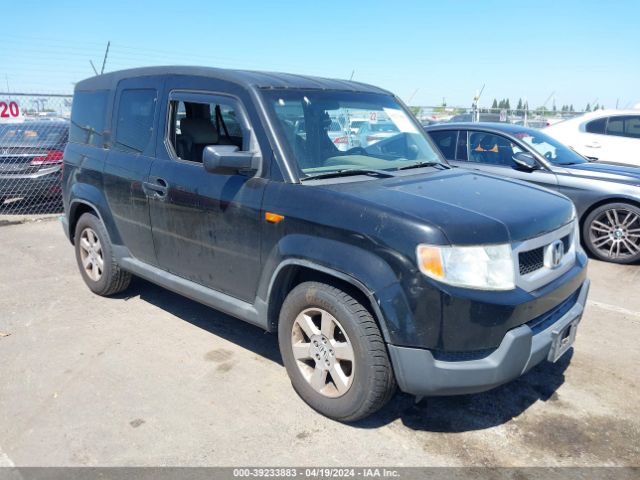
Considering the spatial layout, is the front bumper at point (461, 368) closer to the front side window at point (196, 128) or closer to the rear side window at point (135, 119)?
the front side window at point (196, 128)

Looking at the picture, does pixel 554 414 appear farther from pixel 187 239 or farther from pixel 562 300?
pixel 187 239

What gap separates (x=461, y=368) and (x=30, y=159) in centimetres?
822

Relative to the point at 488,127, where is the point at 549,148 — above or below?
below

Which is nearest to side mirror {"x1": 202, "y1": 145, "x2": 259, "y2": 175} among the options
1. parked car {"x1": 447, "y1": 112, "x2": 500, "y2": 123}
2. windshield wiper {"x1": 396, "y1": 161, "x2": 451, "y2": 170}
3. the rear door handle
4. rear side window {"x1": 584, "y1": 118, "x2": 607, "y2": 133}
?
the rear door handle

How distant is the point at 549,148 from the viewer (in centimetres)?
714

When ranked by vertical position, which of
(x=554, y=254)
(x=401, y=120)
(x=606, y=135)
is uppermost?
(x=401, y=120)

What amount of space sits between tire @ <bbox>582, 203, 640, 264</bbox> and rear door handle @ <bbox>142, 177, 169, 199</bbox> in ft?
16.8

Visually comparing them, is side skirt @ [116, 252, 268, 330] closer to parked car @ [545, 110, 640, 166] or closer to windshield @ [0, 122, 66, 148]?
windshield @ [0, 122, 66, 148]

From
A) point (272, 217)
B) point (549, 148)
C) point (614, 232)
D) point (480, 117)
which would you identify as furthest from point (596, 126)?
point (480, 117)

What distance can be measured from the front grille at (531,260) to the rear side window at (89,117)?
3663 millimetres

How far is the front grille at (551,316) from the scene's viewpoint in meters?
2.88

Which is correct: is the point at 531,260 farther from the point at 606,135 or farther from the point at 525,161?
the point at 606,135

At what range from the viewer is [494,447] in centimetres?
294

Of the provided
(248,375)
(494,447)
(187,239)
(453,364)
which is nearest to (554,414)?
(494,447)
